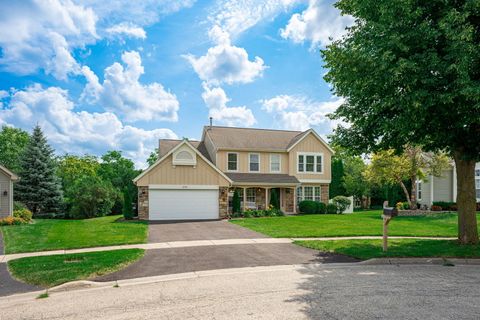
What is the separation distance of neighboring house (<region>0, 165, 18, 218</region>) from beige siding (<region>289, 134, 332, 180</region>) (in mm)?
20461

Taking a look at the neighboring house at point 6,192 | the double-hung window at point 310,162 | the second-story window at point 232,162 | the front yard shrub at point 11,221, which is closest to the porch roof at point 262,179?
the second-story window at point 232,162

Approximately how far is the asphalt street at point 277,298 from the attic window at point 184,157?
16130mm

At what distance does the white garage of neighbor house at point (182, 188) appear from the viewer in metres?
24.2

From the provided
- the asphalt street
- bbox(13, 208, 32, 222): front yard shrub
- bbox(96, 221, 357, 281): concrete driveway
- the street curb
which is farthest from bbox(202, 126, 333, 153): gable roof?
the asphalt street

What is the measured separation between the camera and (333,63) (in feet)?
40.0

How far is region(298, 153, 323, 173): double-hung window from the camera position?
31.4 metres

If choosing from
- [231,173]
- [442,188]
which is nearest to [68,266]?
[231,173]

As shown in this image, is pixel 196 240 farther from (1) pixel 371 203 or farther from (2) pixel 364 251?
(1) pixel 371 203

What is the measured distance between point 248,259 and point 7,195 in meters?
19.7

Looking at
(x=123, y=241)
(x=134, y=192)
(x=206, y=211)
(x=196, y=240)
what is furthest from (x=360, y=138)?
(x=134, y=192)

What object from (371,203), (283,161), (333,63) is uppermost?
(333,63)

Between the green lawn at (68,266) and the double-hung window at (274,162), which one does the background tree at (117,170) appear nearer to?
the double-hung window at (274,162)

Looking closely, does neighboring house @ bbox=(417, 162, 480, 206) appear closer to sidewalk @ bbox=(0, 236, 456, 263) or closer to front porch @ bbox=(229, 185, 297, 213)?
front porch @ bbox=(229, 185, 297, 213)

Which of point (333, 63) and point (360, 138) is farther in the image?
point (360, 138)
